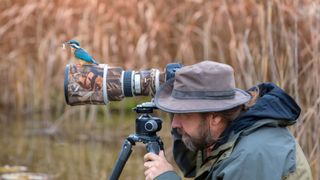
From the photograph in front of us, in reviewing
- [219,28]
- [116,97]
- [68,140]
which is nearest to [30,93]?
[68,140]

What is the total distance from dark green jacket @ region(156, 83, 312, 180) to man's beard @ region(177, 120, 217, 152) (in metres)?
0.03

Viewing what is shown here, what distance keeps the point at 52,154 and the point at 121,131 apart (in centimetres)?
66

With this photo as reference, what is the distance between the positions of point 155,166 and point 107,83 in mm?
315

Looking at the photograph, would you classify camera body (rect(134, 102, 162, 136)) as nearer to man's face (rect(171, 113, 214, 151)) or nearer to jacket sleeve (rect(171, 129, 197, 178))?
man's face (rect(171, 113, 214, 151))

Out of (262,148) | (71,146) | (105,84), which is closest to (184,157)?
(105,84)

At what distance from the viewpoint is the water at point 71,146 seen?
17.2 feet

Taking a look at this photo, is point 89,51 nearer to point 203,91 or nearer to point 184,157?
point 184,157

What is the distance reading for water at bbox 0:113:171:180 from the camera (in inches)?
206

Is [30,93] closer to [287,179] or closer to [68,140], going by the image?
[68,140]

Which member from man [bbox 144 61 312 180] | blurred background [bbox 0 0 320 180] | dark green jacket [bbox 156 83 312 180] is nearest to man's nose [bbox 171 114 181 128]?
man [bbox 144 61 312 180]

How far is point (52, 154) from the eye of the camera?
18.5 ft

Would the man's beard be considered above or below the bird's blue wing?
below

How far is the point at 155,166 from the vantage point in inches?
90.8

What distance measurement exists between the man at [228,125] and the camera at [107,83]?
9 cm
